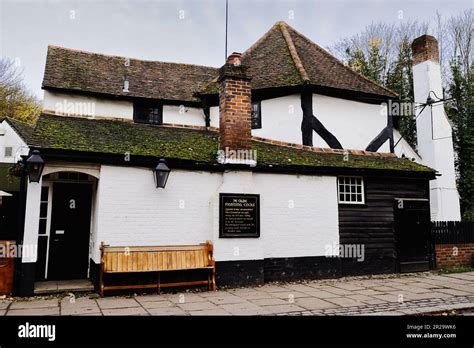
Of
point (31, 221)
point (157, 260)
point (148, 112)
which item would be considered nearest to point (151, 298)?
point (157, 260)

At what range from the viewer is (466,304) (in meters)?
6.98

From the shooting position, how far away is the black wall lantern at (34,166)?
292 inches

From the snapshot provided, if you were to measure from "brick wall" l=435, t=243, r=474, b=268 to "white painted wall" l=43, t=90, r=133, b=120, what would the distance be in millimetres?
11087

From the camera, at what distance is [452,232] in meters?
12.4

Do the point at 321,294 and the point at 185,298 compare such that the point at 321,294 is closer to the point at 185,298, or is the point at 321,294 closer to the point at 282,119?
the point at 185,298

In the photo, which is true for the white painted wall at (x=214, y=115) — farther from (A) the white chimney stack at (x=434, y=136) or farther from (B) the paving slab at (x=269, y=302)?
(A) the white chimney stack at (x=434, y=136)

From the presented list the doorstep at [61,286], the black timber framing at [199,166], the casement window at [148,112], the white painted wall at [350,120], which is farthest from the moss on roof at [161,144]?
the doorstep at [61,286]

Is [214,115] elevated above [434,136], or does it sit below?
below

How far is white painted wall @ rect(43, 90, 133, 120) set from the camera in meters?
12.2

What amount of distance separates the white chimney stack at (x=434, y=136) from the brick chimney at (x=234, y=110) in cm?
1048

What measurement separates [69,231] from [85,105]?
16.3 ft

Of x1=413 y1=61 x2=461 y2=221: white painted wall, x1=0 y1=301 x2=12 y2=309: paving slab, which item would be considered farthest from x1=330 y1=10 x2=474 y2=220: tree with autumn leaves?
x1=0 y1=301 x2=12 y2=309: paving slab

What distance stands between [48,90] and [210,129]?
5.31 meters
